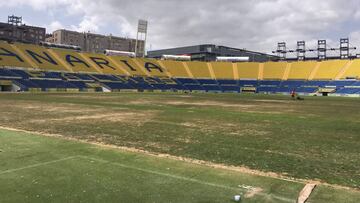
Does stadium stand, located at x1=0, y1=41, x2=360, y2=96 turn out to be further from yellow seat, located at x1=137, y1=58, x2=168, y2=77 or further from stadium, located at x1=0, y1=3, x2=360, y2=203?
stadium, located at x1=0, y1=3, x2=360, y2=203

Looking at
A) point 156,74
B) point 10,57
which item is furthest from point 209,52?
point 10,57

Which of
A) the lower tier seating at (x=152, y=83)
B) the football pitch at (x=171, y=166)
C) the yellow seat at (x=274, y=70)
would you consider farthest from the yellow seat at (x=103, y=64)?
the football pitch at (x=171, y=166)

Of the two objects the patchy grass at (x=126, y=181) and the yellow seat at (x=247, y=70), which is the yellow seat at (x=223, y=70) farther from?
the patchy grass at (x=126, y=181)

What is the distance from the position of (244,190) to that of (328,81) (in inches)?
3935

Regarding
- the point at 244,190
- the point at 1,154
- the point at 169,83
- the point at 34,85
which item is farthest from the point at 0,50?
the point at 244,190

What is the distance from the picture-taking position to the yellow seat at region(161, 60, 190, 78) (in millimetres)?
114488

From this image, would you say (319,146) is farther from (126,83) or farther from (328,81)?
(328,81)

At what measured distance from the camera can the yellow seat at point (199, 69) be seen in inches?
4605

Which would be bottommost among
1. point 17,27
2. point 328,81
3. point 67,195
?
point 67,195

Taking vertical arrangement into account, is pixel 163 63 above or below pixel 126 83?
above

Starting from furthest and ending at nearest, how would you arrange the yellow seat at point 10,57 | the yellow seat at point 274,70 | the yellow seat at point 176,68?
1. the yellow seat at point 176,68
2. the yellow seat at point 274,70
3. the yellow seat at point 10,57

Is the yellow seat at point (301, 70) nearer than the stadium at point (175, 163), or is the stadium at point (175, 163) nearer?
the stadium at point (175, 163)

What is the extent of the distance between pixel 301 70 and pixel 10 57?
82.0m

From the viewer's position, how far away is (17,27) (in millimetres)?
148375
